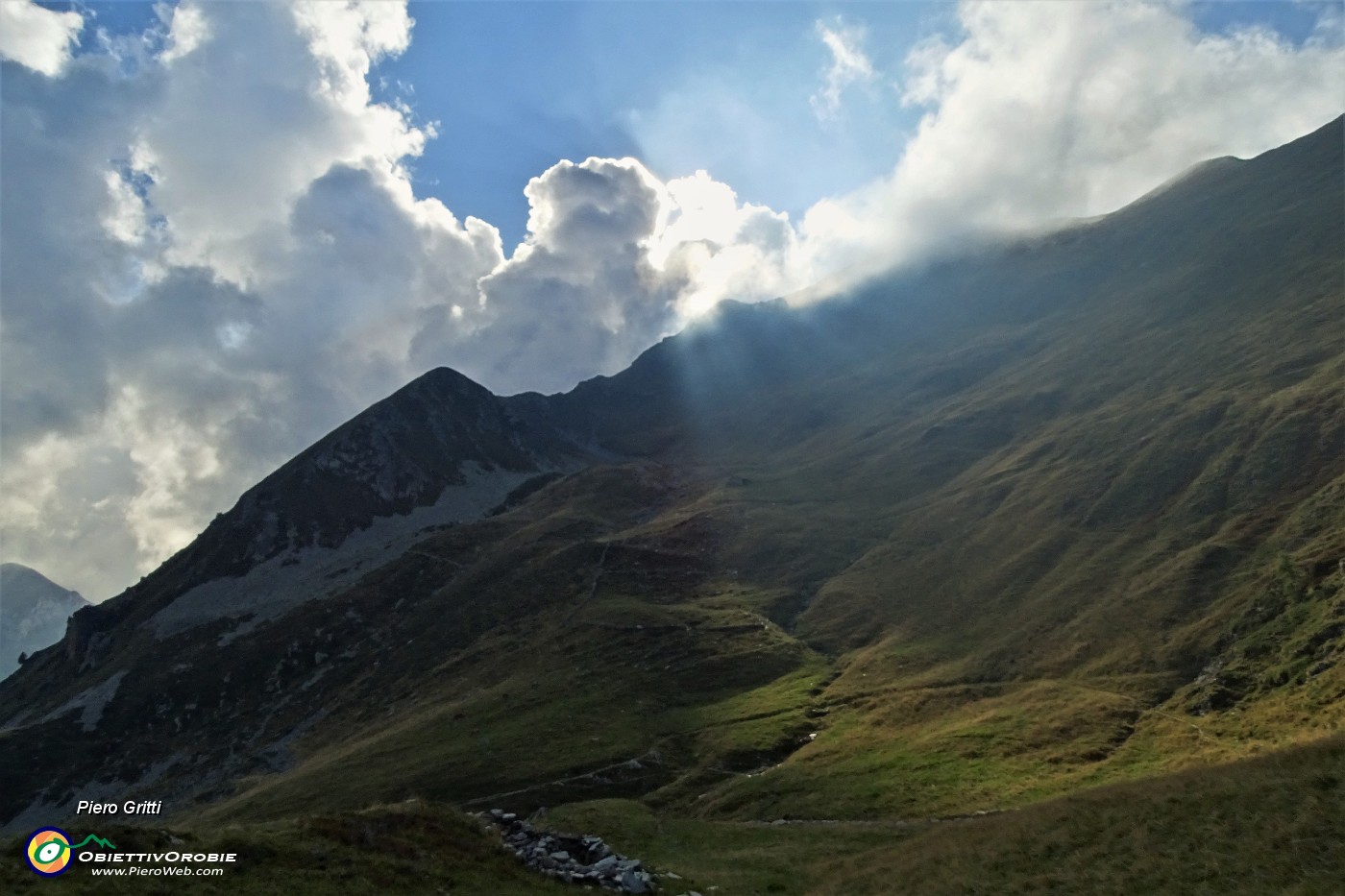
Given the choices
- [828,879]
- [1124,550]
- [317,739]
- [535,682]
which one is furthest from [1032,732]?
[317,739]

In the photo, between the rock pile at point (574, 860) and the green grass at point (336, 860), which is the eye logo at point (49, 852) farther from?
the rock pile at point (574, 860)

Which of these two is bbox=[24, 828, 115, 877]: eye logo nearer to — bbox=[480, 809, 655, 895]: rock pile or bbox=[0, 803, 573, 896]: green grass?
bbox=[0, 803, 573, 896]: green grass

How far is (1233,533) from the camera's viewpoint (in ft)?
317

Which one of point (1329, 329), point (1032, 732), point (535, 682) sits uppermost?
point (1329, 329)

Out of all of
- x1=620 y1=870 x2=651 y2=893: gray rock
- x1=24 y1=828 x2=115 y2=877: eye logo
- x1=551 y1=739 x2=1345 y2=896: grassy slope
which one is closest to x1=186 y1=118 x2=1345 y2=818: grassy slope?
x1=551 y1=739 x2=1345 y2=896: grassy slope

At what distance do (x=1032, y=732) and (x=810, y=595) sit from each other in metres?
77.7

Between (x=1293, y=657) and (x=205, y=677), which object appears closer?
(x=1293, y=657)

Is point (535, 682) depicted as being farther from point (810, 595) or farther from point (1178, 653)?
point (1178, 653)

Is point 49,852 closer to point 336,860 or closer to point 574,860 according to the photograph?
point 336,860

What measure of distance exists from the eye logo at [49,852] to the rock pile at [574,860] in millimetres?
16182

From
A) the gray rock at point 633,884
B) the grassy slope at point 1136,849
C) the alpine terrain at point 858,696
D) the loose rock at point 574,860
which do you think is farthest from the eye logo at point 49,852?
the grassy slope at point 1136,849

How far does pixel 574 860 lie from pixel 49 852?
61.0ft

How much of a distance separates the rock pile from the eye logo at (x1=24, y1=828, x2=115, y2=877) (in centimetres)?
1618

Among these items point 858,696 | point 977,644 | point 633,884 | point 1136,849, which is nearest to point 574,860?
point 633,884
